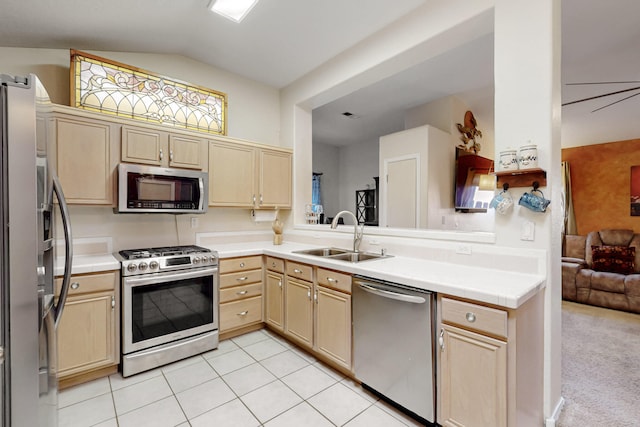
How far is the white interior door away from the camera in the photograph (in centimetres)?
416

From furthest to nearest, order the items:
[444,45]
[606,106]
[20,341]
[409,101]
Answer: [409,101]
[606,106]
[444,45]
[20,341]

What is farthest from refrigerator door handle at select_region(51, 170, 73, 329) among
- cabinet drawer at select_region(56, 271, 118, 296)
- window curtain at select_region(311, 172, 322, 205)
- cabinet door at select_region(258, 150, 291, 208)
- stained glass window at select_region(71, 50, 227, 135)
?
window curtain at select_region(311, 172, 322, 205)

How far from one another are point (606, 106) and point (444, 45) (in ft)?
10.4

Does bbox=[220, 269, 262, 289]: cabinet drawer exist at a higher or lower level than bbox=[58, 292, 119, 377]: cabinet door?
higher

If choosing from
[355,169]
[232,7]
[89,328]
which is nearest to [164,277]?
[89,328]

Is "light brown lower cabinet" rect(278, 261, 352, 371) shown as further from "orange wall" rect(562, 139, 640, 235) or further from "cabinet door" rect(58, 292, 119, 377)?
"orange wall" rect(562, 139, 640, 235)

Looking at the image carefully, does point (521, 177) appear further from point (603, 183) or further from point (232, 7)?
point (603, 183)

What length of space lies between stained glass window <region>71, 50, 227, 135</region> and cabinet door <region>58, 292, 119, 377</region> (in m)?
1.60

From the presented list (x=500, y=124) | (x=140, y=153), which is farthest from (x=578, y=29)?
(x=140, y=153)

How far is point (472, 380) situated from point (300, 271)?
1.48 meters

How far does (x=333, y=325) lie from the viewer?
2.25m

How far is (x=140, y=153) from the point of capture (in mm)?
2568

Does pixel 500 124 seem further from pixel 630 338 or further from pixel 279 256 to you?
pixel 630 338

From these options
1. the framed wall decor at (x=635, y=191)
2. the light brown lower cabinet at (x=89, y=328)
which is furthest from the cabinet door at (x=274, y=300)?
the framed wall decor at (x=635, y=191)
